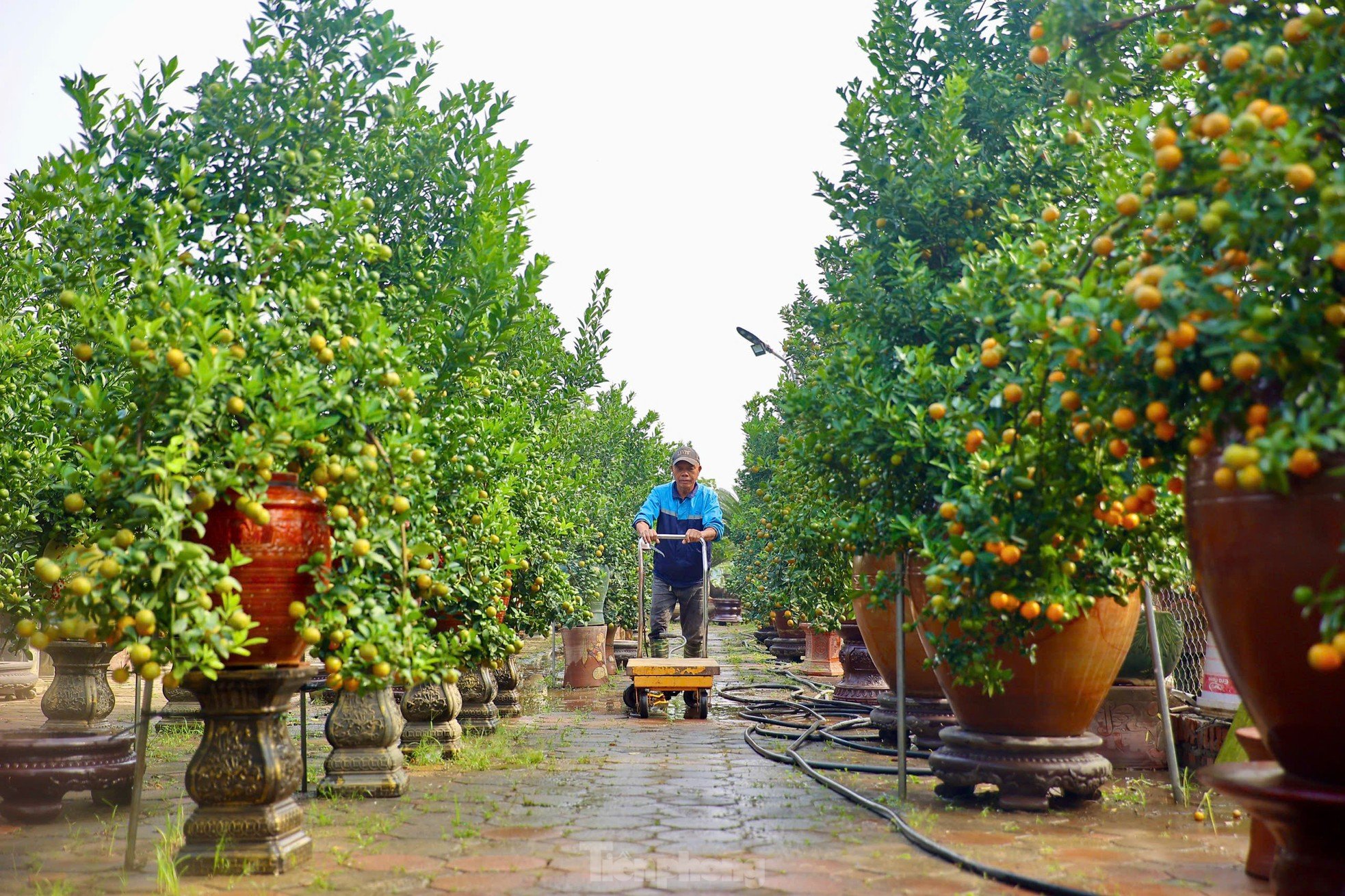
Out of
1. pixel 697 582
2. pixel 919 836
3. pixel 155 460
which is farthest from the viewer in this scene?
pixel 697 582

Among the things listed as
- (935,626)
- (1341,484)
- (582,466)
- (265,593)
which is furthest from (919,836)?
(582,466)

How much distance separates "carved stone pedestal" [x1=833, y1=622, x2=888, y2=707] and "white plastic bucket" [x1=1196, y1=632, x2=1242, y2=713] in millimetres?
3106

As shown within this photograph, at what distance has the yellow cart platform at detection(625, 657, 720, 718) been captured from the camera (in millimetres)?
9062

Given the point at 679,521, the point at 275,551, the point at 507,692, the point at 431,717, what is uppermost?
the point at 679,521

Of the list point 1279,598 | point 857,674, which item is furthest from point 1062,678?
point 857,674

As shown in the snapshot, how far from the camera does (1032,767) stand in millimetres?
4590

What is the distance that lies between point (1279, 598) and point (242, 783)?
3.42m

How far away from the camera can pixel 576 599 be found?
8438 mm

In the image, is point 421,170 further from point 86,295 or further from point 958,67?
point 958,67

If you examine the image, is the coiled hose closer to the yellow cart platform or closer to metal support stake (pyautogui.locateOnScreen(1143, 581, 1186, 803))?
the yellow cart platform

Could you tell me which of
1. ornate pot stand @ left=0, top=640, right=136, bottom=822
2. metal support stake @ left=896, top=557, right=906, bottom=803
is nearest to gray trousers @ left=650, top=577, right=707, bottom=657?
metal support stake @ left=896, top=557, right=906, bottom=803

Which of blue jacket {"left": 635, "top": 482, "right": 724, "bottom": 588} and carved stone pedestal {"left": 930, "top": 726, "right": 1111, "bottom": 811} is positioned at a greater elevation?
blue jacket {"left": 635, "top": 482, "right": 724, "bottom": 588}

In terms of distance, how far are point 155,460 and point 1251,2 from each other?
3376mm

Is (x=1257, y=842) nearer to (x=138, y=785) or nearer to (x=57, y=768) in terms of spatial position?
(x=138, y=785)
